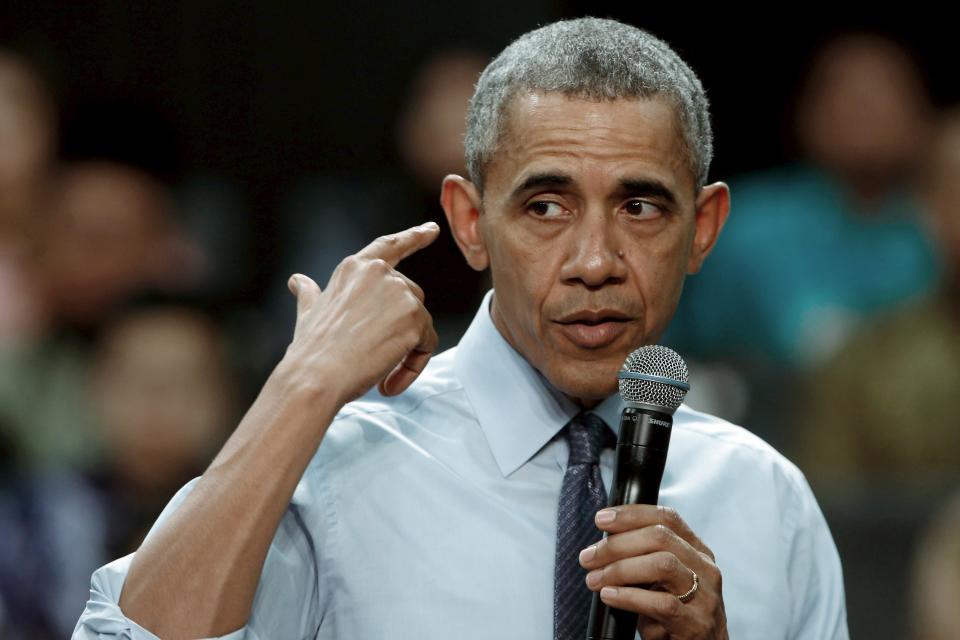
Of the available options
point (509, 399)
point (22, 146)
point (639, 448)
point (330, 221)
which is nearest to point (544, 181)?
point (509, 399)

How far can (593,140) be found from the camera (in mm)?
1699

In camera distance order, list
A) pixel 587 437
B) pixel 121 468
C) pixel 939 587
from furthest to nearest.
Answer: pixel 121 468, pixel 939 587, pixel 587 437

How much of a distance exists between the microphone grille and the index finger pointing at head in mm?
338

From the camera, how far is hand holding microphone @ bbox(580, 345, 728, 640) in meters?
1.43

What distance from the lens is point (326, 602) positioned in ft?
5.55

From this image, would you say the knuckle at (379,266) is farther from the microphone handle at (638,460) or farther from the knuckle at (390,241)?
the microphone handle at (638,460)

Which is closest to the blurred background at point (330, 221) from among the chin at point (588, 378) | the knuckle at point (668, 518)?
the chin at point (588, 378)

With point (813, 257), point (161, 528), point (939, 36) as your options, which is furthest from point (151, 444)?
point (939, 36)

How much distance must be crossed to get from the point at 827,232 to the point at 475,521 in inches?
106

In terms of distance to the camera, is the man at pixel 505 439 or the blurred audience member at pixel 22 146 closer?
the man at pixel 505 439

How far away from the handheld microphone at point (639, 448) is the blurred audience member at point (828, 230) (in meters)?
2.33

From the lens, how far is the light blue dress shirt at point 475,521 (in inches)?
65.7

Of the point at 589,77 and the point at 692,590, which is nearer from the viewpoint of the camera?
the point at 692,590

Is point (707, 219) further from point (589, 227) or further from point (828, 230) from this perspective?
point (828, 230)
